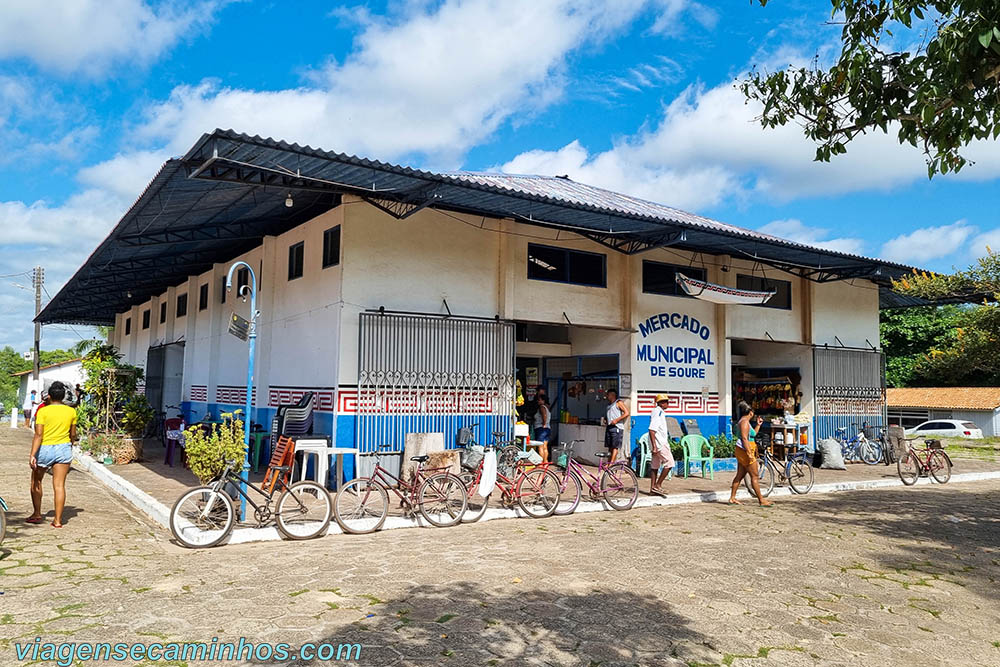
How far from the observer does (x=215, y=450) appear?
8258 mm

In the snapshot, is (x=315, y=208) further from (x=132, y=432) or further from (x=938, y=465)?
(x=938, y=465)

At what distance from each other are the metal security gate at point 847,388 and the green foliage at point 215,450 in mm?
14587

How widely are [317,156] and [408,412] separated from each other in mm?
4441

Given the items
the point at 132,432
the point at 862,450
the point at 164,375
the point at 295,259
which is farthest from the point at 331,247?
the point at 164,375

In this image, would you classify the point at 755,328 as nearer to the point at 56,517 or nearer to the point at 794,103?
the point at 794,103

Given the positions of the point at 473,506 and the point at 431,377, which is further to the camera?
the point at 431,377

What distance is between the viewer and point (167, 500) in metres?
10.0

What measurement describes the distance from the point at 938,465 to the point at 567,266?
8.84 m

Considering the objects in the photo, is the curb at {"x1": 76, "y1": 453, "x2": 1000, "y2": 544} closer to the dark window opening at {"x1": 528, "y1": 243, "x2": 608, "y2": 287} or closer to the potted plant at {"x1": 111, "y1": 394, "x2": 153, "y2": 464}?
the potted plant at {"x1": 111, "y1": 394, "x2": 153, "y2": 464}

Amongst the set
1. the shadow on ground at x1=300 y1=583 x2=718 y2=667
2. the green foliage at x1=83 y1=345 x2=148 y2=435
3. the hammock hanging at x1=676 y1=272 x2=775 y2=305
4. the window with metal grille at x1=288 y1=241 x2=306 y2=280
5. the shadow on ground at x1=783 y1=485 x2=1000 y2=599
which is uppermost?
the window with metal grille at x1=288 y1=241 x2=306 y2=280

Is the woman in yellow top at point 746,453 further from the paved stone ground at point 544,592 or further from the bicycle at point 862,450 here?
the bicycle at point 862,450

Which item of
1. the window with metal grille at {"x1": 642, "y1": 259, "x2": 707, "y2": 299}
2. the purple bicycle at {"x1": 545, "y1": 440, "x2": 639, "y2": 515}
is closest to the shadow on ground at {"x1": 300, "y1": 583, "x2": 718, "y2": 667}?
the purple bicycle at {"x1": 545, "y1": 440, "x2": 639, "y2": 515}

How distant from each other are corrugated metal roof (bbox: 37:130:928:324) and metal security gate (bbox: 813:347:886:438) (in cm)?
212

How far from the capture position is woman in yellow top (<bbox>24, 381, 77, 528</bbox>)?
822cm
